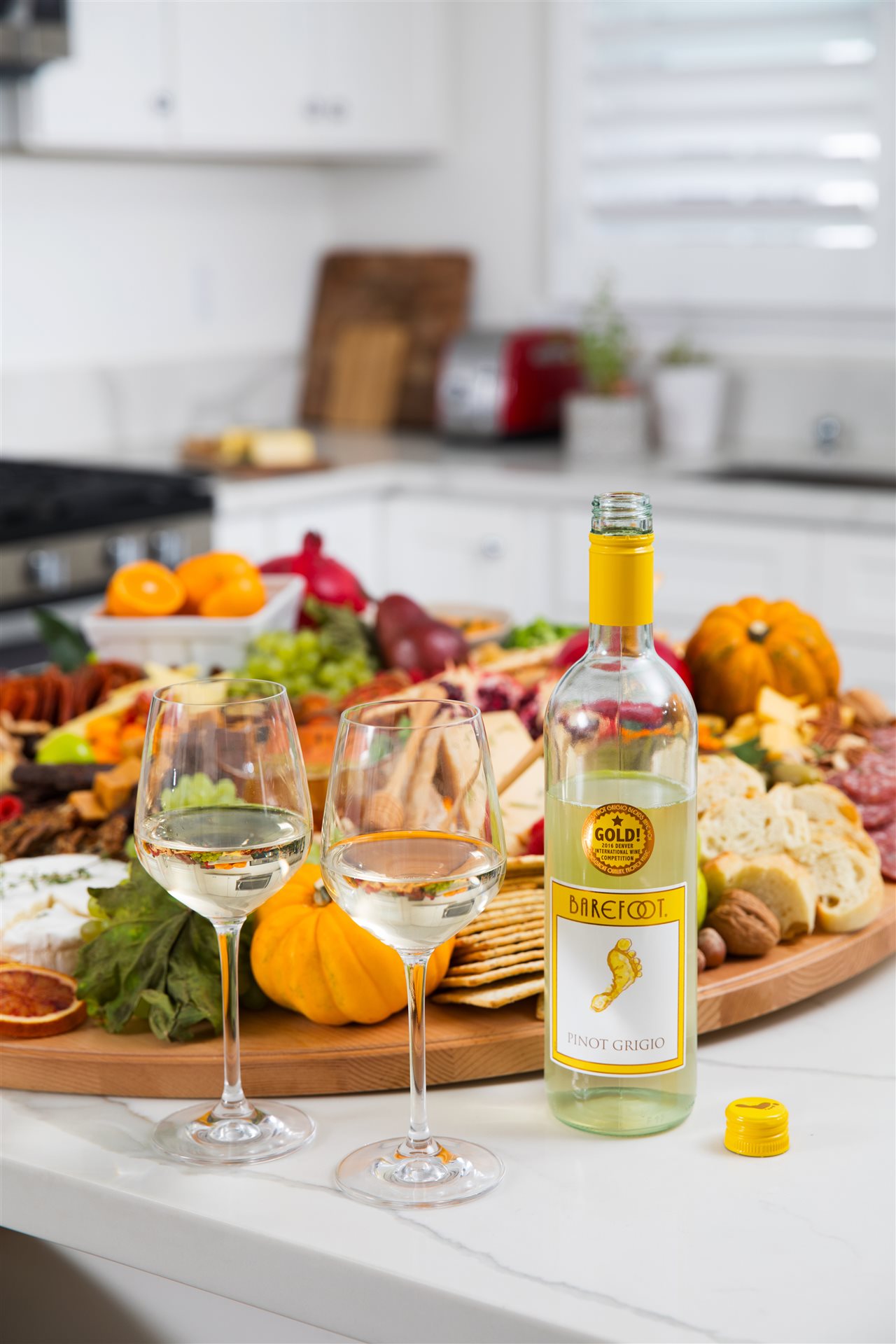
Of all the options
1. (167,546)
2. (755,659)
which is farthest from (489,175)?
(755,659)

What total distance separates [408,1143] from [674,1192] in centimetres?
13

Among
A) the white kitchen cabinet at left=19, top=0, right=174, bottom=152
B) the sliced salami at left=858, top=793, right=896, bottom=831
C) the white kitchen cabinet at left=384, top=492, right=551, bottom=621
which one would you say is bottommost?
the white kitchen cabinet at left=384, top=492, right=551, bottom=621

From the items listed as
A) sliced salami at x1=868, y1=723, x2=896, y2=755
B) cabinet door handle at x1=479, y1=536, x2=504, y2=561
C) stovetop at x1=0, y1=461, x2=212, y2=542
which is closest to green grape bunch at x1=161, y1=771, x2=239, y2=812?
sliced salami at x1=868, y1=723, x2=896, y2=755

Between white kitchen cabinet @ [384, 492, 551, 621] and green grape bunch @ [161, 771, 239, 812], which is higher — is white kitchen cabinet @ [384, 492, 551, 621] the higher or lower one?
the lower one

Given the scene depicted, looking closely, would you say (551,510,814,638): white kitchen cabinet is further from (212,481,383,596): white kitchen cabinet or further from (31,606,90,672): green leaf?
(31,606,90,672): green leaf

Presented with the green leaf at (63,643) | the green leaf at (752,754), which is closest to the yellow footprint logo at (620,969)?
the green leaf at (752,754)

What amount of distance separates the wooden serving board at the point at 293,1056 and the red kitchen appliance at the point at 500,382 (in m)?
3.05

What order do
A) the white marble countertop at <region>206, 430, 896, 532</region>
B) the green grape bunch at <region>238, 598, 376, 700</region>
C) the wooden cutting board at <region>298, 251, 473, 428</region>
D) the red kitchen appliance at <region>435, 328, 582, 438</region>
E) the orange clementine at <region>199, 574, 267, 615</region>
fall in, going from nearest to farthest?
1. the green grape bunch at <region>238, 598, 376, 700</region>
2. the orange clementine at <region>199, 574, 267, 615</region>
3. the white marble countertop at <region>206, 430, 896, 532</region>
4. the red kitchen appliance at <region>435, 328, 582, 438</region>
5. the wooden cutting board at <region>298, 251, 473, 428</region>

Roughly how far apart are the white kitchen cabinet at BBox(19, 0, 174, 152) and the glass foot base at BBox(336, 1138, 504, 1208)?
2.90 m

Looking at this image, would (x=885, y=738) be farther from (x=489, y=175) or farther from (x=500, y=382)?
(x=489, y=175)

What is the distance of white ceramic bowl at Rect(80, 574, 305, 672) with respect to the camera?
5.11 ft

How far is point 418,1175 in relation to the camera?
78 cm

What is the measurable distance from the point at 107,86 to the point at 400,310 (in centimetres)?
118

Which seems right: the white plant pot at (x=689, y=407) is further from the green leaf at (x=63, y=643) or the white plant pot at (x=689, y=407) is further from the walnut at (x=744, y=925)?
the walnut at (x=744, y=925)
